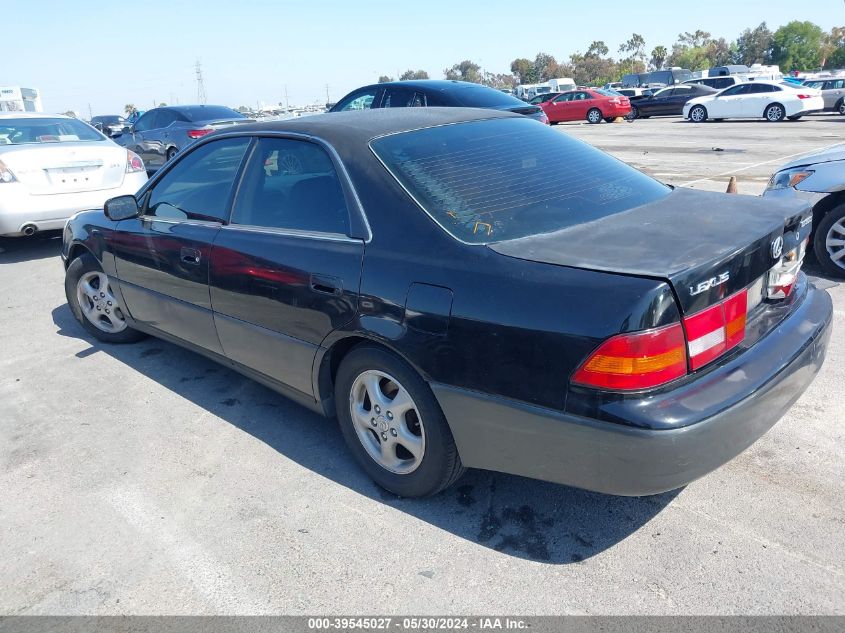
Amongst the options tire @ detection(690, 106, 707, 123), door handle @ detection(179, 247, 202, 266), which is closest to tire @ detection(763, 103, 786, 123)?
tire @ detection(690, 106, 707, 123)

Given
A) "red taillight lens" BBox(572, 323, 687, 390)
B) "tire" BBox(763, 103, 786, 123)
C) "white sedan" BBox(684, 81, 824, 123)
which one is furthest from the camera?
"tire" BBox(763, 103, 786, 123)

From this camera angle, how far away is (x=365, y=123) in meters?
3.28

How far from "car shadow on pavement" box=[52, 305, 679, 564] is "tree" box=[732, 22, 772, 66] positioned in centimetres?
10124

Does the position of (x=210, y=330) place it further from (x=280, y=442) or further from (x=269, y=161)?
(x=269, y=161)

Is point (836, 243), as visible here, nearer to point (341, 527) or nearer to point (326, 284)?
point (326, 284)

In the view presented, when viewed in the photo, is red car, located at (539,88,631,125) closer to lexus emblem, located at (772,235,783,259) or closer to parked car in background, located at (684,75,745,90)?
parked car in background, located at (684,75,745,90)

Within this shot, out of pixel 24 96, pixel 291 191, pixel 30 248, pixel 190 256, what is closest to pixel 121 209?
pixel 190 256

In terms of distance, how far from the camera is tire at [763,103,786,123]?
22.8m

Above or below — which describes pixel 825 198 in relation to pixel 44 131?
below

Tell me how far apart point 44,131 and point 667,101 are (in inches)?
1023

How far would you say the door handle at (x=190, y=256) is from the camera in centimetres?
371

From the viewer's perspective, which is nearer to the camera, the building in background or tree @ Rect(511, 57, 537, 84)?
the building in background

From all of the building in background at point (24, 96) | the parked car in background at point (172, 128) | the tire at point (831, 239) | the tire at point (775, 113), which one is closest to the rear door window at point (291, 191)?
the tire at point (831, 239)

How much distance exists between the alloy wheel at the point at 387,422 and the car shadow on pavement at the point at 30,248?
6.63 m
